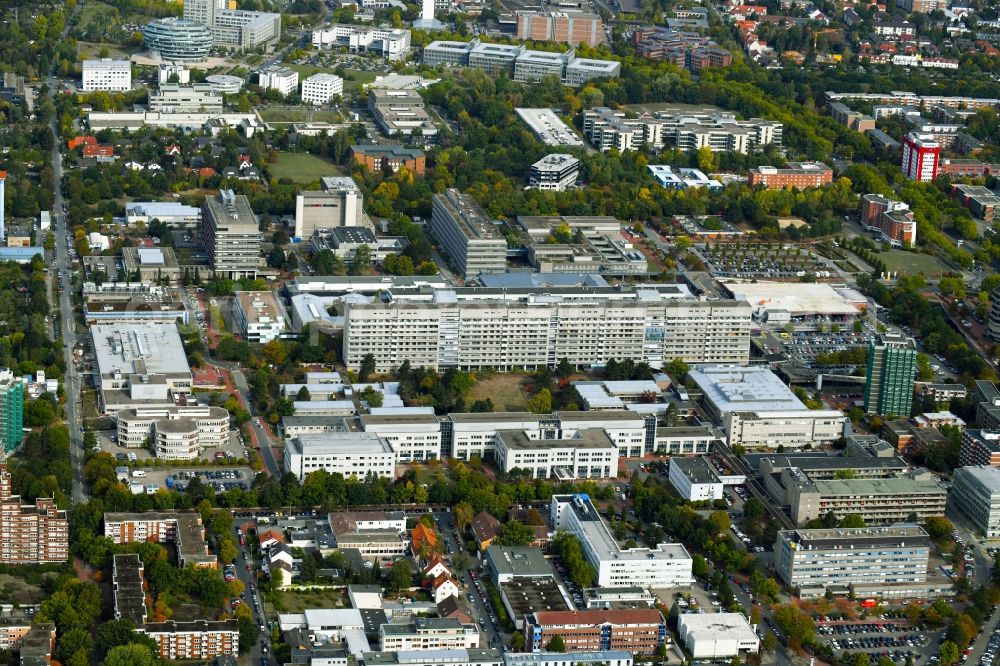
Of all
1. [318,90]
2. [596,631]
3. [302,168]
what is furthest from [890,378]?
[318,90]

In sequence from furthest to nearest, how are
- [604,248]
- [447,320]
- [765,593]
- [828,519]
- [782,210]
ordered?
[782,210], [604,248], [447,320], [828,519], [765,593]

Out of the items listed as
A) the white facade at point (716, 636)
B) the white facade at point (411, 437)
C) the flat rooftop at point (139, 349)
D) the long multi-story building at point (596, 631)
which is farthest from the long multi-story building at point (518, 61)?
the long multi-story building at point (596, 631)

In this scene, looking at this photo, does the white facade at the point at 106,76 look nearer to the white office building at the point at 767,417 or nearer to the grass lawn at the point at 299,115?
the grass lawn at the point at 299,115

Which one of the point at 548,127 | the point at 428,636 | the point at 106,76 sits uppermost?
the point at 106,76

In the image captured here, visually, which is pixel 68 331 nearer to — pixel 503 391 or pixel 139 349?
pixel 139 349

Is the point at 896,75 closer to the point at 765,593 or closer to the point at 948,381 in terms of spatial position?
the point at 948,381

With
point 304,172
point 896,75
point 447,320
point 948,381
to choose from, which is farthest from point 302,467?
point 896,75

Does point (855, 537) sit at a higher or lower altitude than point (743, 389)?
lower
